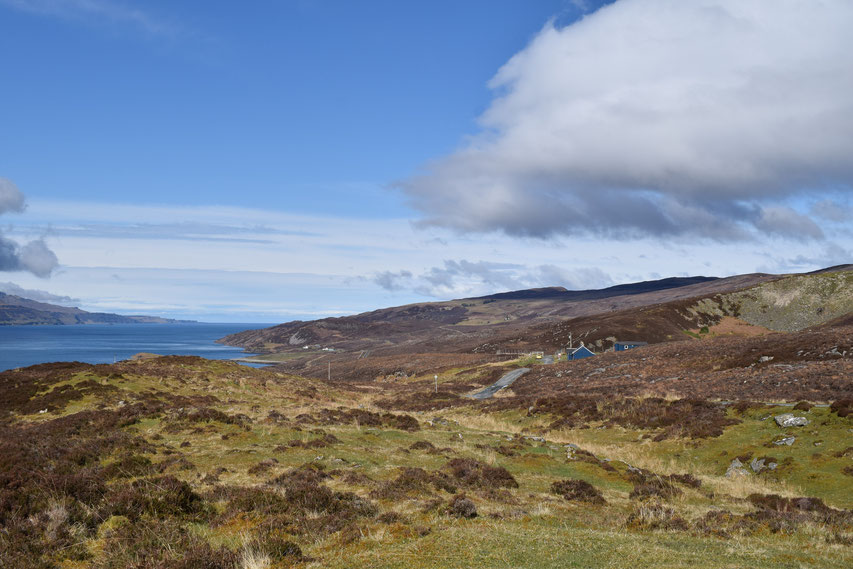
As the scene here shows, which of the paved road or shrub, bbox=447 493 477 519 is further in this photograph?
the paved road

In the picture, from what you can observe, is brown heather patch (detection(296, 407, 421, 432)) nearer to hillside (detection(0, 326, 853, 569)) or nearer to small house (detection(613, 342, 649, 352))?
hillside (detection(0, 326, 853, 569))

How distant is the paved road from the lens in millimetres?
70875

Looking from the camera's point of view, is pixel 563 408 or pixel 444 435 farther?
pixel 563 408

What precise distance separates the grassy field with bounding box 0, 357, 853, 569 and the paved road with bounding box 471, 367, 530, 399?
1286 inches

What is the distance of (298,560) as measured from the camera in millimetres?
10312

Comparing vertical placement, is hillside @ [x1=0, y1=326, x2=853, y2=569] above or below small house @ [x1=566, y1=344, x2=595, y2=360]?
above

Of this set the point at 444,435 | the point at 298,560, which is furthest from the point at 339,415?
the point at 298,560

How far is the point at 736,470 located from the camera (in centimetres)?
2578

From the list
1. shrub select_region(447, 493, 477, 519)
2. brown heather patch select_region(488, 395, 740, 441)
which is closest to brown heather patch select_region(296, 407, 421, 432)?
brown heather patch select_region(488, 395, 740, 441)

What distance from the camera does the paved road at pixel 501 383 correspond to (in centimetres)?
7088

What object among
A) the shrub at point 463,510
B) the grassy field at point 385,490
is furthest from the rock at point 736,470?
the shrub at point 463,510

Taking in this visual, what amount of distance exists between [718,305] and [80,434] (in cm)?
13966

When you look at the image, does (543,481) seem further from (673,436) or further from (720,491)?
(673,436)

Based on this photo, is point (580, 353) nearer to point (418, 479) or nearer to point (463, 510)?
point (418, 479)
